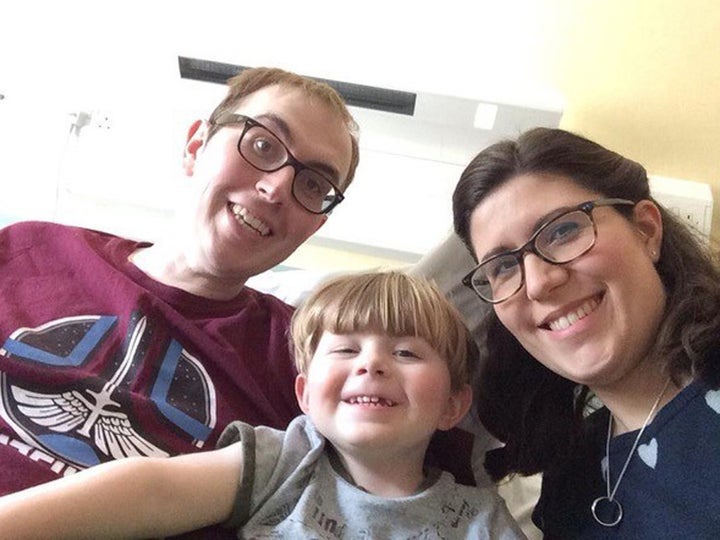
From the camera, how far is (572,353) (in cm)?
96

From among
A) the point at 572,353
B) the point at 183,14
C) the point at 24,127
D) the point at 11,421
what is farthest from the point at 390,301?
the point at 24,127

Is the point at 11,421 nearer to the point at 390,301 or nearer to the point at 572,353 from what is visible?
the point at 390,301

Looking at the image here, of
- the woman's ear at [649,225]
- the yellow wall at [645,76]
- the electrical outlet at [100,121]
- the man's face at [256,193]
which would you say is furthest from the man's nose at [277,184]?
the electrical outlet at [100,121]

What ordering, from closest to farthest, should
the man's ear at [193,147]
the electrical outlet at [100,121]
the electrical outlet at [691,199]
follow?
the man's ear at [193,147]
the electrical outlet at [691,199]
the electrical outlet at [100,121]

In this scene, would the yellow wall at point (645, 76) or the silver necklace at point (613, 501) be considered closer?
the silver necklace at point (613, 501)

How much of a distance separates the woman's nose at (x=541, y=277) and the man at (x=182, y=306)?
43 cm

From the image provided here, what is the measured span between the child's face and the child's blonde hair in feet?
0.05

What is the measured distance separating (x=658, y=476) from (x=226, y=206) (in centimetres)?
78

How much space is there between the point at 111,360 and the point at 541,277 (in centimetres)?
63

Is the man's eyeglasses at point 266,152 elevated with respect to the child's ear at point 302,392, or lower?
elevated

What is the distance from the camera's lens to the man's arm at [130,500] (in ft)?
2.55

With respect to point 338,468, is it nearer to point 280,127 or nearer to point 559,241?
point 559,241

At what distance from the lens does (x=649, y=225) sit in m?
1.05

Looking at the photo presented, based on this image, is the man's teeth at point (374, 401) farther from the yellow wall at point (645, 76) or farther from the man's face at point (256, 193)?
the yellow wall at point (645, 76)
